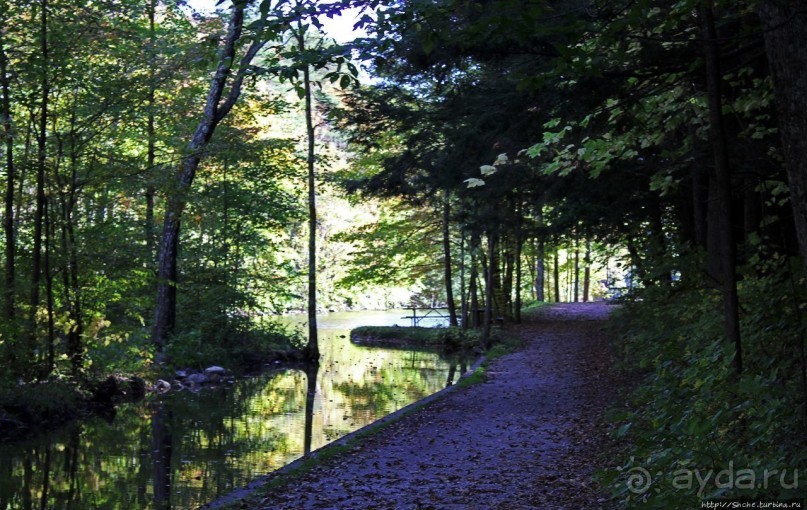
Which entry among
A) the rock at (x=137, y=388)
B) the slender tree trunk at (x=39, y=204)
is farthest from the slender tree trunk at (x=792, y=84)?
the rock at (x=137, y=388)

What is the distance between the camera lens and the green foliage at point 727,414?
13.4 ft

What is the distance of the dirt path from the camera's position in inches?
246

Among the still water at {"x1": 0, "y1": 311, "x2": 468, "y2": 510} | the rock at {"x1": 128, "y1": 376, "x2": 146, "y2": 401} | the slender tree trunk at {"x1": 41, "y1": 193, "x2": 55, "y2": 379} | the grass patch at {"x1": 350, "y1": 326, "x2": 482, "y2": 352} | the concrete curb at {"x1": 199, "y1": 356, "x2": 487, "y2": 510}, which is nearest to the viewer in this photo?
the concrete curb at {"x1": 199, "y1": 356, "x2": 487, "y2": 510}

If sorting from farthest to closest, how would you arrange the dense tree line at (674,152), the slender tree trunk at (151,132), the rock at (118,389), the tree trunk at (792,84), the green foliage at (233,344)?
the green foliage at (233,344) → the slender tree trunk at (151,132) → the rock at (118,389) → the dense tree line at (674,152) → the tree trunk at (792,84)

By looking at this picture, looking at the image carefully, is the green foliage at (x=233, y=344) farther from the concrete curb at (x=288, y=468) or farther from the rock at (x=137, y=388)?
the concrete curb at (x=288, y=468)

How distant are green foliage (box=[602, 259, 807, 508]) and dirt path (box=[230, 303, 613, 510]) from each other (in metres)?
0.71

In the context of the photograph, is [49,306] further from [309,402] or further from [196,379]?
[196,379]

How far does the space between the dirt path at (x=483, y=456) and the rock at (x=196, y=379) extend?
22.9ft

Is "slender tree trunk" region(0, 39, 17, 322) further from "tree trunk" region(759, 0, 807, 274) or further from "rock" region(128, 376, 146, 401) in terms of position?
"tree trunk" region(759, 0, 807, 274)

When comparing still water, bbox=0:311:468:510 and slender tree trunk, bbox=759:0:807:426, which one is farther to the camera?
still water, bbox=0:311:468:510

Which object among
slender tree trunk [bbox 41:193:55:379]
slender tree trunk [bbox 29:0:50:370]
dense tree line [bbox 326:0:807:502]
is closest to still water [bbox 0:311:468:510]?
slender tree trunk [bbox 41:193:55:379]

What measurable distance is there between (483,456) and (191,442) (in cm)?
468

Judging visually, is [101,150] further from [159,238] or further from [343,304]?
[343,304]

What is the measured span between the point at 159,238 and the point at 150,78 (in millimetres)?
6403
